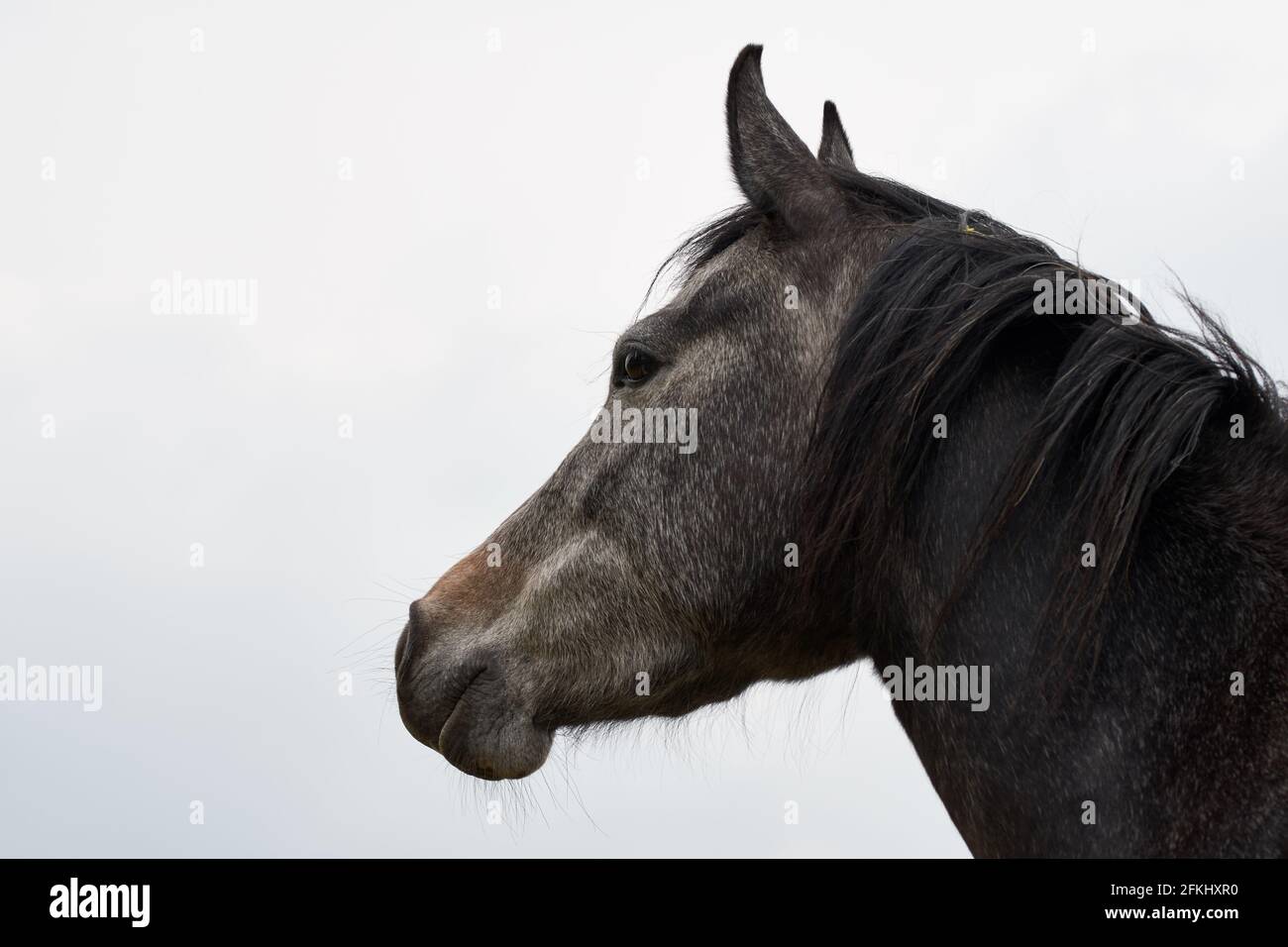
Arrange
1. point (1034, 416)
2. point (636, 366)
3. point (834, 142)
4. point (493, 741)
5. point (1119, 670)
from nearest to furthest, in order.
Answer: point (1119, 670) → point (1034, 416) → point (493, 741) → point (636, 366) → point (834, 142)

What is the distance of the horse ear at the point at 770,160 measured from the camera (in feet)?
14.2

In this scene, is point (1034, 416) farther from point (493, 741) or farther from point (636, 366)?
point (493, 741)

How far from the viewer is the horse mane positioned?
3.38m

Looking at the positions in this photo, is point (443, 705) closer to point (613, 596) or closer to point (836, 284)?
point (613, 596)

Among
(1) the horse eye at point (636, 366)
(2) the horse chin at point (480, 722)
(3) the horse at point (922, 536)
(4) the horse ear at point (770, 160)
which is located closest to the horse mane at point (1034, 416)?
(3) the horse at point (922, 536)

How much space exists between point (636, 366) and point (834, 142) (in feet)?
5.88

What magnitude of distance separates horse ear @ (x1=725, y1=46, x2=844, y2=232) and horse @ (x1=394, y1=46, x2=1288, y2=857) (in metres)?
0.01

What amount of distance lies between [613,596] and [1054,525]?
60.2 inches

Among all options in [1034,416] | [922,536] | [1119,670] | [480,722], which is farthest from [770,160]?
[480,722]

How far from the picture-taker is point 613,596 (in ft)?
13.9

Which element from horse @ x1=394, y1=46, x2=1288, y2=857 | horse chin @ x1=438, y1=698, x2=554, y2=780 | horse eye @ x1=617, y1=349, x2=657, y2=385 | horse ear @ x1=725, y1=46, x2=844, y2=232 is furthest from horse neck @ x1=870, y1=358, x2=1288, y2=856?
horse chin @ x1=438, y1=698, x2=554, y2=780

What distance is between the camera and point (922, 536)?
3664 millimetres
